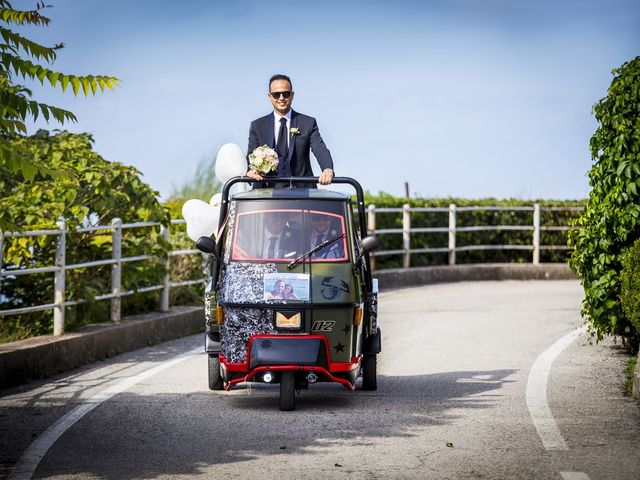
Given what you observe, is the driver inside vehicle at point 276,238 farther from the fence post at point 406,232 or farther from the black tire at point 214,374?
the fence post at point 406,232

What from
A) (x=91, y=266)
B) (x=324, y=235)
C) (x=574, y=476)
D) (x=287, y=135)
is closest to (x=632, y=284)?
(x=324, y=235)

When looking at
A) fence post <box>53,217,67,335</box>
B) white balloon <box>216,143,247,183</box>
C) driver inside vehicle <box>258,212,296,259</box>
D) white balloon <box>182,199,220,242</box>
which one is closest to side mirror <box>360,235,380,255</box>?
driver inside vehicle <box>258,212,296,259</box>

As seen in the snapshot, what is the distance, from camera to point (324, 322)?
9648 mm

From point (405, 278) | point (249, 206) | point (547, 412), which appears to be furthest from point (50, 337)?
point (405, 278)

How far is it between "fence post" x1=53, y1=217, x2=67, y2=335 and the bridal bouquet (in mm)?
3247

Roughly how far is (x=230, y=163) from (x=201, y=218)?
2.59 ft

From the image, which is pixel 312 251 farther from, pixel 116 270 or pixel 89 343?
pixel 116 270

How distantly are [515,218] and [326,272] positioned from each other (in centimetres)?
1967

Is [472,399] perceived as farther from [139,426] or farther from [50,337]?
[50,337]

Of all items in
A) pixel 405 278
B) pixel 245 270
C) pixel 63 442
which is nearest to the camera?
pixel 63 442

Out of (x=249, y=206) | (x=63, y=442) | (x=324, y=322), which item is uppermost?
(x=249, y=206)

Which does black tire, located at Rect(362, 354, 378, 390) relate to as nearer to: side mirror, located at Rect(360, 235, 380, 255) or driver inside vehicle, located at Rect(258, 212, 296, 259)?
side mirror, located at Rect(360, 235, 380, 255)

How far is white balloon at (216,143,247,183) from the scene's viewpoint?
11.8m

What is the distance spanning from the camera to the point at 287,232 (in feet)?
33.2
